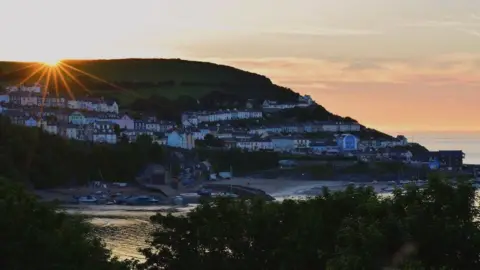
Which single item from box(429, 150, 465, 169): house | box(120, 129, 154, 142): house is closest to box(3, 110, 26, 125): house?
box(120, 129, 154, 142): house

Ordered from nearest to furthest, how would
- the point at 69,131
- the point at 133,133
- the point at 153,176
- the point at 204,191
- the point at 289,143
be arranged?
the point at 204,191
the point at 153,176
the point at 69,131
the point at 133,133
the point at 289,143

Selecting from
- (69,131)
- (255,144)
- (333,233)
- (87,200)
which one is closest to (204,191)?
(87,200)

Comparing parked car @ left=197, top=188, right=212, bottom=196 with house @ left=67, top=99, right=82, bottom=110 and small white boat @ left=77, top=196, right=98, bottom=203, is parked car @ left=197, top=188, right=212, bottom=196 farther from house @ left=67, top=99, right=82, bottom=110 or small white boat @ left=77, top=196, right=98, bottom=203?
house @ left=67, top=99, right=82, bottom=110

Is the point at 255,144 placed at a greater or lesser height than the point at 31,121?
lesser

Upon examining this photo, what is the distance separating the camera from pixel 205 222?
19.2 metres

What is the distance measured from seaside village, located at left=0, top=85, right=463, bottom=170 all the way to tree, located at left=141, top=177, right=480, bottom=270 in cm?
8190

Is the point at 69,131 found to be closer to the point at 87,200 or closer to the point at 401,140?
the point at 87,200

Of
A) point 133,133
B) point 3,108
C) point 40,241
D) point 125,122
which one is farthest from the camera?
point 125,122

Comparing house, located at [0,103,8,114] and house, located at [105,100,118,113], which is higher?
house, located at [105,100,118,113]

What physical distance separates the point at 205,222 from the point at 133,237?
21.0 m

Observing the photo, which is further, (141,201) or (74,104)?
(74,104)

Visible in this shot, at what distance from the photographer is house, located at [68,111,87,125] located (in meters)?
114

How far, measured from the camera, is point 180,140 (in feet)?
375

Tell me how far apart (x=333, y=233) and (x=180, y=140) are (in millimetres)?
97393
